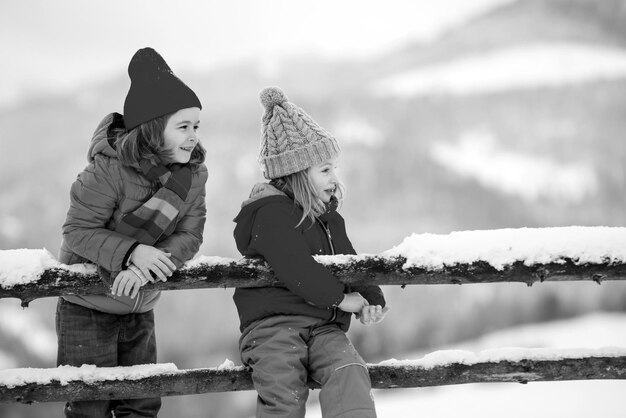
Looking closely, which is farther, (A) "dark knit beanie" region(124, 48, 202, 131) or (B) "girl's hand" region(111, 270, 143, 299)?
(A) "dark knit beanie" region(124, 48, 202, 131)

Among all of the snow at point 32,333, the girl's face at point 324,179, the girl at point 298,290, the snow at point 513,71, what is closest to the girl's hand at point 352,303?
the girl at point 298,290

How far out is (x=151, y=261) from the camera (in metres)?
2.35

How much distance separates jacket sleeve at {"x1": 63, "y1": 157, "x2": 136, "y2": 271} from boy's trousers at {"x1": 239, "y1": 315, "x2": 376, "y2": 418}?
56 cm

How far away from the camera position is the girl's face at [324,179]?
2621mm

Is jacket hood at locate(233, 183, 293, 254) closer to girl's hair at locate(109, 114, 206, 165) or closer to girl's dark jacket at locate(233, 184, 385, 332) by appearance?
girl's dark jacket at locate(233, 184, 385, 332)

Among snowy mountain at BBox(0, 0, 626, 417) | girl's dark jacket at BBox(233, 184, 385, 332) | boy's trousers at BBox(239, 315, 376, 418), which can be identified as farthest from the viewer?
snowy mountain at BBox(0, 0, 626, 417)

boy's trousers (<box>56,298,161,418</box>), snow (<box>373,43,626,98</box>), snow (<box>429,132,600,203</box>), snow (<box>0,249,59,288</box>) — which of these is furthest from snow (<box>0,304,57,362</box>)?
snow (<box>373,43,626,98</box>)

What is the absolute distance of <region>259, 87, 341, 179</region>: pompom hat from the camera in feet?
8.49

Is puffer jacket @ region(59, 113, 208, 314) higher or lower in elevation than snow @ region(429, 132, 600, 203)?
lower

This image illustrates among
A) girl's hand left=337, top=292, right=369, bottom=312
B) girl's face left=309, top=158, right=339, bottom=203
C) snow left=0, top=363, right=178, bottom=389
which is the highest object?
girl's face left=309, top=158, right=339, bottom=203

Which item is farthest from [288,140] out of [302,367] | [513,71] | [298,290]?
[513,71]

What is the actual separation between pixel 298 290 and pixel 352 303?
8.2 inches

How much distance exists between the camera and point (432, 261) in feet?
7.92

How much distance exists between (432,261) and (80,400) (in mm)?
1473
